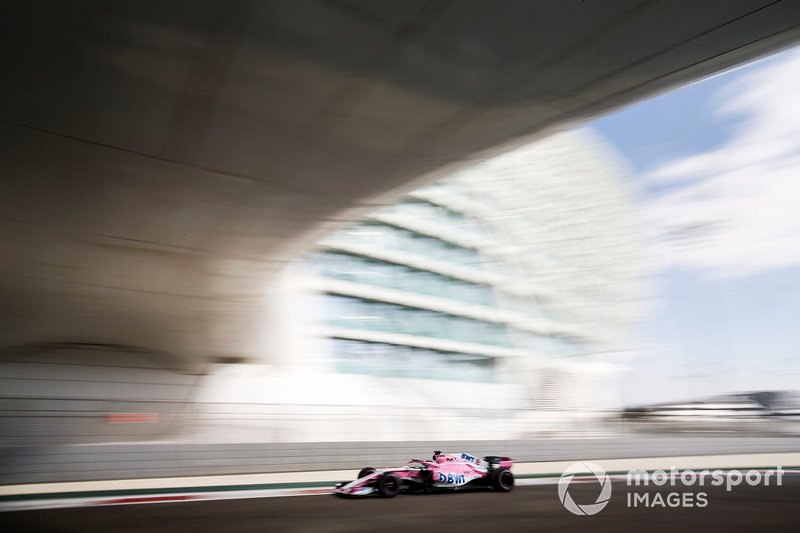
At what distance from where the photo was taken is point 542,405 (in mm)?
32375

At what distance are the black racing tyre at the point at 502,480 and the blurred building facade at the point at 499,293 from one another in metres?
12.7

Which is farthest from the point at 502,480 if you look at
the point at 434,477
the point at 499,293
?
the point at 499,293

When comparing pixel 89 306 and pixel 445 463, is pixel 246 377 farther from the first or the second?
pixel 445 463

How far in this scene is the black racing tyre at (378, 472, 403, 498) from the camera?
8.09m

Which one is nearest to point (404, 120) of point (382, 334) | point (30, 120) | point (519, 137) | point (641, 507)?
point (519, 137)

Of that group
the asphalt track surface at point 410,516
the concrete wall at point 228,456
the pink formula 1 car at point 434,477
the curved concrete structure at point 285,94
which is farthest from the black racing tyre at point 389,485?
the concrete wall at point 228,456

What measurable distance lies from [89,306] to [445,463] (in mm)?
9718

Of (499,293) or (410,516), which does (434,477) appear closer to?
(410,516)

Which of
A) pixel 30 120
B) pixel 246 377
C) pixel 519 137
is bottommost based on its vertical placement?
pixel 246 377

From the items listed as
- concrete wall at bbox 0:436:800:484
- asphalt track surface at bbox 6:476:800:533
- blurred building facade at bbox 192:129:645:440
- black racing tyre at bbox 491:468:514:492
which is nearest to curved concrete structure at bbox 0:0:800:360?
concrete wall at bbox 0:436:800:484

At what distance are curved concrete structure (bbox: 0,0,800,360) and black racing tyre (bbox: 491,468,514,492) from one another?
15.3 ft

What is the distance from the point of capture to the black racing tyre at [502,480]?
30.0ft

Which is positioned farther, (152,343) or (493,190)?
(493,190)

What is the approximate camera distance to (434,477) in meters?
8.52
